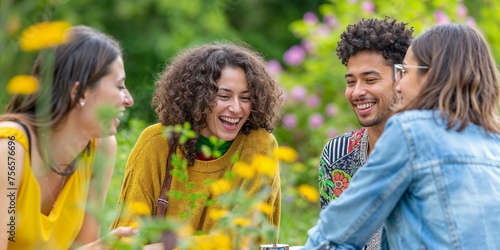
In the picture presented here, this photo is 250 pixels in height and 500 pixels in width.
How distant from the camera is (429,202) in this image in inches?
95.8

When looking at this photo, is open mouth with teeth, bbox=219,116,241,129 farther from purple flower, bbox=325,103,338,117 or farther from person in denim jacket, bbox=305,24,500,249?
purple flower, bbox=325,103,338,117

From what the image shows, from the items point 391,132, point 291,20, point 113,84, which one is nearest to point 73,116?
point 113,84

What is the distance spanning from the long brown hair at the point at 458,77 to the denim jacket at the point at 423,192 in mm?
62

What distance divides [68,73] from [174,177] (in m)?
0.77

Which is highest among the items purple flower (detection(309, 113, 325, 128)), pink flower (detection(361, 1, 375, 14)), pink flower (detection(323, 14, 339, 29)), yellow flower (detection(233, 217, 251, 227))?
→ pink flower (detection(323, 14, 339, 29))

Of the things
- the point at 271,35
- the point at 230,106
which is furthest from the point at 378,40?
the point at 271,35

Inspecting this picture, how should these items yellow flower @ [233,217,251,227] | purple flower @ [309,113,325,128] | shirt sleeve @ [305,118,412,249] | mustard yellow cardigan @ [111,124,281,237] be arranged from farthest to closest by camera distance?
purple flower @ [309,113,325,128]
mustard yellow cardigan @ [111,124,281,237]
shirt sleeve @ [305,118,412,249]
yellow flower @ [233,217,251,227]

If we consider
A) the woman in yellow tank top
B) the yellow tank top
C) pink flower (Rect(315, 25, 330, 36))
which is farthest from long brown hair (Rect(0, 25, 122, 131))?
pink flower (Rect(315, 25, 330, 36))

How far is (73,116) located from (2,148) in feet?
0.87

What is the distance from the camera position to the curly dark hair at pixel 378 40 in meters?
3.57

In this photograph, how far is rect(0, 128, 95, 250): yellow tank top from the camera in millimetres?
2943

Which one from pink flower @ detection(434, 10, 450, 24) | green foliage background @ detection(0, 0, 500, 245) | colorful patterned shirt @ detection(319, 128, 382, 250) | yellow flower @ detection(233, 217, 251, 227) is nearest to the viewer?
yellow flower @ detection(233, 217, 251, 227)

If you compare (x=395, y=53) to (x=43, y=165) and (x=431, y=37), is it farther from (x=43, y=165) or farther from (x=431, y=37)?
(x=43, y=165)

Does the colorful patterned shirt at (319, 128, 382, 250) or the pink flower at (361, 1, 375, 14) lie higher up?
the pink flower at (361, 1, 375, 14)
